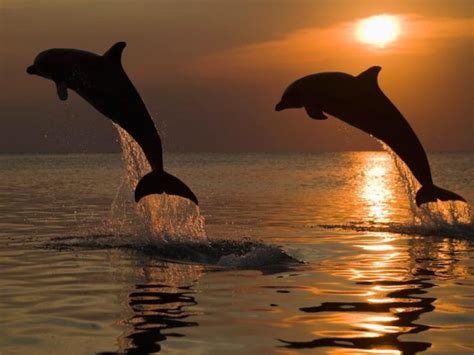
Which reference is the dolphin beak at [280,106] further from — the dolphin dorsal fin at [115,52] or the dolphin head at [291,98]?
the dolphin dorsal fin at [115,52]

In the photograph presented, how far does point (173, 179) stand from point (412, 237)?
671cm

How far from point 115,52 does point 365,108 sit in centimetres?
627

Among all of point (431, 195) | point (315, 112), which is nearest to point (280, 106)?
point (315, 112)

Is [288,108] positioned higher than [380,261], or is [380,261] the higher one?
[288,108]

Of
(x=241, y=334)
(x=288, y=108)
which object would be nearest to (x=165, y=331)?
(x=241, y=334)

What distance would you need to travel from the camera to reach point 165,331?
31.2 ft

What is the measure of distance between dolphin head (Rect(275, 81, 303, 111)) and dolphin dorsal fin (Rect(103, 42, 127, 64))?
458cm

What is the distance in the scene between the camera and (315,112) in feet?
62.4

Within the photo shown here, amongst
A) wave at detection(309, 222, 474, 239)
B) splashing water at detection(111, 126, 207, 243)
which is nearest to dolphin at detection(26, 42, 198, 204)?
splashing water at detection(111, 126, 207, 243)

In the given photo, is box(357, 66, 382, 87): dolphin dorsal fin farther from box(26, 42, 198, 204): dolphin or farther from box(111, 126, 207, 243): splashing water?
box(26, 42, 198, 204): dolphin

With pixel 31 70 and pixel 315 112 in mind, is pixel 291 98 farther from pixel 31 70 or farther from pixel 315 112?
pixel 31 70

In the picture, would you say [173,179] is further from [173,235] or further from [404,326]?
[404,326]

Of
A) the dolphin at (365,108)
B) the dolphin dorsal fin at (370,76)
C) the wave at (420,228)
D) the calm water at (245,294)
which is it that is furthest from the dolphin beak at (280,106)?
the wave at (420,228)

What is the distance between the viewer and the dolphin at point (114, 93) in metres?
16.6
